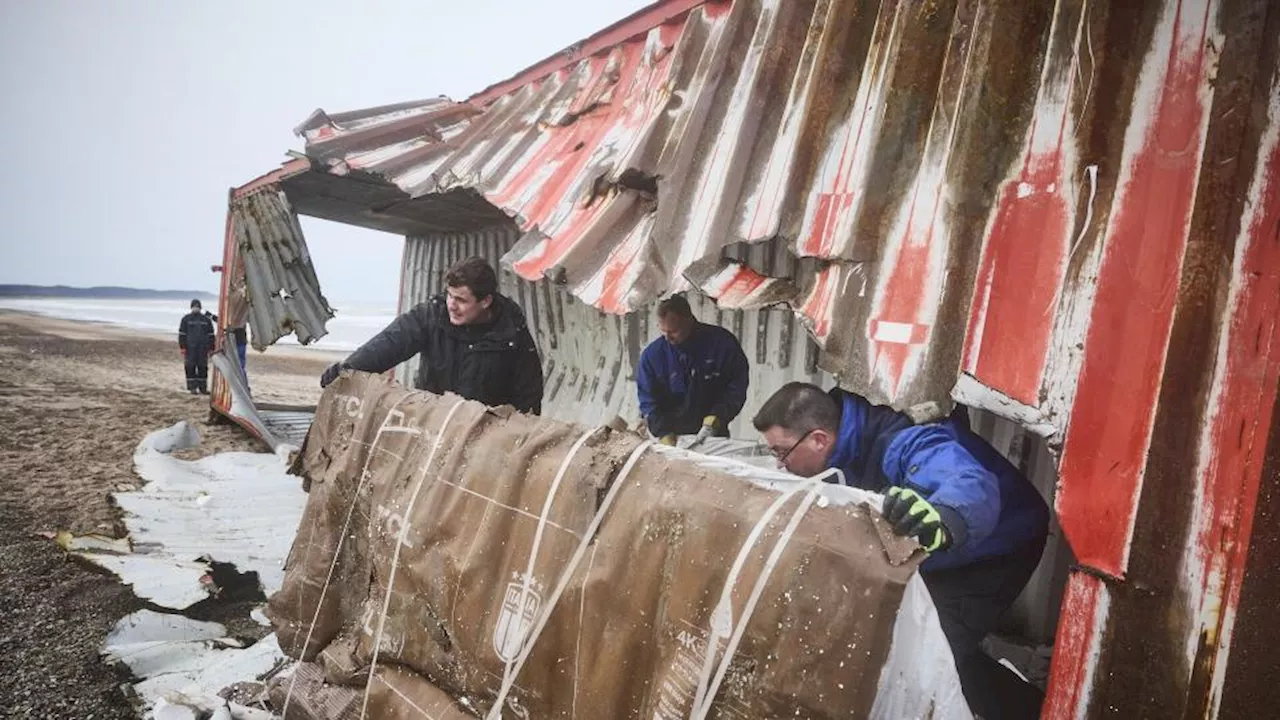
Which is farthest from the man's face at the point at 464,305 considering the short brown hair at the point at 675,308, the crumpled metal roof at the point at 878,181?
the short brown hair at the point at 675,308

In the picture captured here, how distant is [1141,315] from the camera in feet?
4.97

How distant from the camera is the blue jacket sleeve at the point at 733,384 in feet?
13.6

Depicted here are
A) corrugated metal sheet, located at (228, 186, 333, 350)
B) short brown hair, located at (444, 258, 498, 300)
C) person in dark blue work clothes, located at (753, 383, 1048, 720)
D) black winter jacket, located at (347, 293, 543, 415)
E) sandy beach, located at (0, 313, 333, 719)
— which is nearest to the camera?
person in dark blue work clothes, located at (753, 383, 1048, 720)

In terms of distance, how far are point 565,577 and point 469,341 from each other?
77.2 inches

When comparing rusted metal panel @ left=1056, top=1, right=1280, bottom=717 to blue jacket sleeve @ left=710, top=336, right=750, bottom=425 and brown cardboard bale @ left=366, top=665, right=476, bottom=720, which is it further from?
blue jacket sleeve @ left=710, top=336, right=750, bottom=425

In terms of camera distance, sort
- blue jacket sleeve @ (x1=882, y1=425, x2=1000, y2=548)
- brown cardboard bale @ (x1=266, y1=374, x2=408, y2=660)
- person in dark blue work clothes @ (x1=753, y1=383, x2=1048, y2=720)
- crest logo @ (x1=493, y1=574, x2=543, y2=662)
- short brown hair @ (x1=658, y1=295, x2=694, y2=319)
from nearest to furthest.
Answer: blue jacket sleeve @ (x1=882, y1=425, x2=1000, y2=548) < crest logo @ (x1=493, y1=574, x2=543, y2=662) < person in dark blue work clothes @ (x1=753, y1=383, x2=1048, y2=720) < brown cardboard bale @ (x1=266, y1=374, x2=408, y2=660) < short brown hair @ (x1=658, y1=295, x2=694, y2=319)

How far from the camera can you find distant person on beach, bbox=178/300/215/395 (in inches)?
494

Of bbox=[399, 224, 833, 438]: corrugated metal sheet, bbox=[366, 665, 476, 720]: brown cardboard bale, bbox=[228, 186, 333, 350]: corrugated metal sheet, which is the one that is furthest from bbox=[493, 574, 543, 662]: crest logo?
bbox=[228, 186, 333, 350]: corrugated metal sheet

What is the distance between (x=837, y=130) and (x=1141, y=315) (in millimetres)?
1301

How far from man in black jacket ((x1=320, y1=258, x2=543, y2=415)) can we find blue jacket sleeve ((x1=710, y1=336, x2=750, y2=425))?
1.32 metres

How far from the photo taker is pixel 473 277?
3.25 metres

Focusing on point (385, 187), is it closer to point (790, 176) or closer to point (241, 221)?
point (241, 221)

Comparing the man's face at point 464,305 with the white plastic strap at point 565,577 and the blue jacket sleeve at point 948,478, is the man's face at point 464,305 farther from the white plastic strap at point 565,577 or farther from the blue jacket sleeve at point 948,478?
the blue jacket sleeve at point 948,478

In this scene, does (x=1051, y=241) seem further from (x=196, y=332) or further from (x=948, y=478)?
(x=196, y=332)
